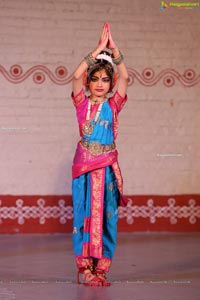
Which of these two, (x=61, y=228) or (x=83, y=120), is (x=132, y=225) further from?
(x=83, y=120)

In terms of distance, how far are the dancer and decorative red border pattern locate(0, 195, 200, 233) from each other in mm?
2399

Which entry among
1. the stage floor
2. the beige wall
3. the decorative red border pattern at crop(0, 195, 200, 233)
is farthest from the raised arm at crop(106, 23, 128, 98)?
the decorative red border pattern at crop(0, 195, 200, 233)

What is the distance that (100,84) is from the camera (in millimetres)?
4879

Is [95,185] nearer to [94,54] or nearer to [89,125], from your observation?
[89,125]

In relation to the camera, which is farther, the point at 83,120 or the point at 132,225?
the point at 132,225

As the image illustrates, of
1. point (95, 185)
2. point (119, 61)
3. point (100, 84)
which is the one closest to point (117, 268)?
point (95, 185)

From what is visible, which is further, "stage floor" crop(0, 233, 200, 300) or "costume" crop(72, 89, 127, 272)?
"costume" crop(72, 89, 127, 272)

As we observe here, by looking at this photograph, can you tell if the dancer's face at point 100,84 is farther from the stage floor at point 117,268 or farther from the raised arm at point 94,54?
the stage floor at point 117,268

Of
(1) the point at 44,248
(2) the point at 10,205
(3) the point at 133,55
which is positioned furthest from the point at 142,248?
(3) the point at 133,55

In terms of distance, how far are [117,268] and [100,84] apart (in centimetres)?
134

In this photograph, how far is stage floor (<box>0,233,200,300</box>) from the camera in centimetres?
453

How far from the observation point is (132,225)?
7445mm

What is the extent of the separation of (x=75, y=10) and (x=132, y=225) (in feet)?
6.43

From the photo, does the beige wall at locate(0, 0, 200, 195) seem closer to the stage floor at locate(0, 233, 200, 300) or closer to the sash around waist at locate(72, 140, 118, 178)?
the stage floor at locate(0, 233, 200, 300)
